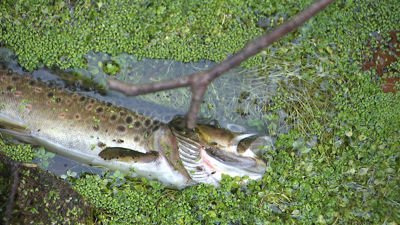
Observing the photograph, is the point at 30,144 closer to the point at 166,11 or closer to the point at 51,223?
the point at 51,223

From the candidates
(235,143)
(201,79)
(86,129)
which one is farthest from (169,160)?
(201,79)

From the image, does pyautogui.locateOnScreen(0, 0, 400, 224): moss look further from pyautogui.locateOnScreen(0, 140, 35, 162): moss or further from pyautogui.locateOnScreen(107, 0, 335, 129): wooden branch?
pyautogui.locateOnScreen(107, 0, 335, 129): wooden branch

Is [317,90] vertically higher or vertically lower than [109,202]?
higher

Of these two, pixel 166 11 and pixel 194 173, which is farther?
pixel 166 11

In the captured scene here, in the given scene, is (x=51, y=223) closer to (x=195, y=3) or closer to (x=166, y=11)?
(x=166, y=11)

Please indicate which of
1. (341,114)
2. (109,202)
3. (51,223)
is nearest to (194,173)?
(109,202)

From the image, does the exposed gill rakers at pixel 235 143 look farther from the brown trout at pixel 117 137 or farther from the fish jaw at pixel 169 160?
the fish jaw at pixel 169 160

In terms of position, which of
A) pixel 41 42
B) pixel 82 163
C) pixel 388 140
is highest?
pixel 41 42
